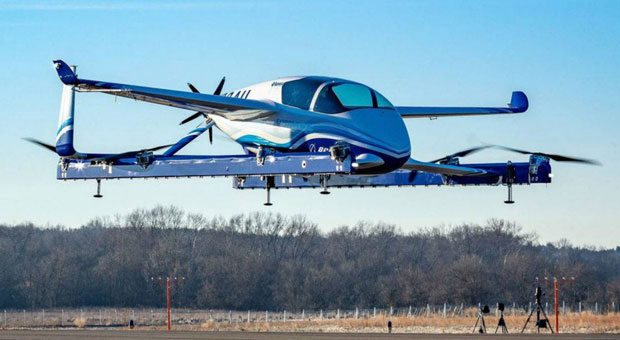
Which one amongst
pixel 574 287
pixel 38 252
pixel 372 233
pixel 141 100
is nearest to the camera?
pixel 141 100

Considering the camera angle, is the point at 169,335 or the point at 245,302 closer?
the point at 169,335

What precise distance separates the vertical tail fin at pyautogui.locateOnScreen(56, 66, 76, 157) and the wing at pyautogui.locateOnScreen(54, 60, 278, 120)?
4.22 metres

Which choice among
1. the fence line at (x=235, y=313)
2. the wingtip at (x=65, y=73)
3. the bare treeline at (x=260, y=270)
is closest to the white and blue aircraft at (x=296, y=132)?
the wingtip at (x=65, y=73)

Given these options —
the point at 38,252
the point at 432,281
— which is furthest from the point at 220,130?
the point at 38,252

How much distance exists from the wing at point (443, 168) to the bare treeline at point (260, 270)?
6525 cm

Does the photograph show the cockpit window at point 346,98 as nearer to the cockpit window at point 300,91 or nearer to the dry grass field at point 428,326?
the cockpit window at point 300,91

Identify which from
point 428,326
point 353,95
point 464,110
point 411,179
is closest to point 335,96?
point 353,95

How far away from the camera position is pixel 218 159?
3784 centimetres

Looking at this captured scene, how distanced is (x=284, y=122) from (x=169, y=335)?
848 centimetres

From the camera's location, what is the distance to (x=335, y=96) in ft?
119

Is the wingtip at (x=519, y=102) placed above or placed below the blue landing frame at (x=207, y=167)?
above

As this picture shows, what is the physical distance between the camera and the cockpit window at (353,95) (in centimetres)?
3631

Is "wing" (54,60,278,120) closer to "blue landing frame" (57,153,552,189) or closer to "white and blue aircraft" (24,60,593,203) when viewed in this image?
"white and blue aircraft" (24,60,593,203)

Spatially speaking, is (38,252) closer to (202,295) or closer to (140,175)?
(202,295)
